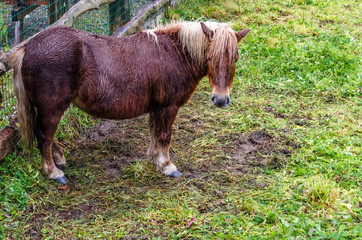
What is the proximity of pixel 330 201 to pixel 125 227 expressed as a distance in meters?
1.86

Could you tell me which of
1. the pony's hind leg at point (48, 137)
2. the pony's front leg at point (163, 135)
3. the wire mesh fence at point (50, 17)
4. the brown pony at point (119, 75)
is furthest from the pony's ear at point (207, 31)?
the wire mesh fence at point (50, 17)

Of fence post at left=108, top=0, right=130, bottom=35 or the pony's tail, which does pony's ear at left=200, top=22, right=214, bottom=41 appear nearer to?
the pony's tail

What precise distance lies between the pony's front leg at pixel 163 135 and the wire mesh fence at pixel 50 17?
63.7 inches

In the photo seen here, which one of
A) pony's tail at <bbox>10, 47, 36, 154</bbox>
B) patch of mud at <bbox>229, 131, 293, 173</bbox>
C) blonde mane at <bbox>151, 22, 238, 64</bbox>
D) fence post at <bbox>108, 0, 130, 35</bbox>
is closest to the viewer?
pony's tail at <bbox>10, 47, 36, 154</bbox>

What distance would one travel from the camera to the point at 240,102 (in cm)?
582

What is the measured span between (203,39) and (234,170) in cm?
148

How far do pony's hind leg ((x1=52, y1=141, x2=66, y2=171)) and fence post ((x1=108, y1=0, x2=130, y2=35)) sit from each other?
2.83m

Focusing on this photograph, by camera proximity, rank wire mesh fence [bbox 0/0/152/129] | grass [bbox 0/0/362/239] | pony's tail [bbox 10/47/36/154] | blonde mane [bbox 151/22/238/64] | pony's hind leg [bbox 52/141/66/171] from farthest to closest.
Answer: wire mesh fence [bbox 0/0/152/129] → pony's hind leg [bbox 52/141/66/171] → blonde mane [bbox 151/22/238/64] → pony's tail [bbox 10/47/36/154] → grass [bbox 0/0/362/239]

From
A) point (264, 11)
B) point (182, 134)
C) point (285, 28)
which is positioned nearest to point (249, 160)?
point (182, 134)

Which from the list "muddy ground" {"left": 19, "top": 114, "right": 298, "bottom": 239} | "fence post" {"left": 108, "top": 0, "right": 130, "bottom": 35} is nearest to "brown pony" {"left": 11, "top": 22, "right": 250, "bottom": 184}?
"muddy ground" {"left": 19, "top": 114, "right": 298, "bottom": 239}

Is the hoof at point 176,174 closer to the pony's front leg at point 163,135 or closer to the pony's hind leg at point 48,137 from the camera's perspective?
the pony's front leg at point 163,135

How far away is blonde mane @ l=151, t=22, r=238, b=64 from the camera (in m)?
3.81

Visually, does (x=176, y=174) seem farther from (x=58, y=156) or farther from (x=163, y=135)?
(x=58, y=156)

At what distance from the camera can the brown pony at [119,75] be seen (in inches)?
142
